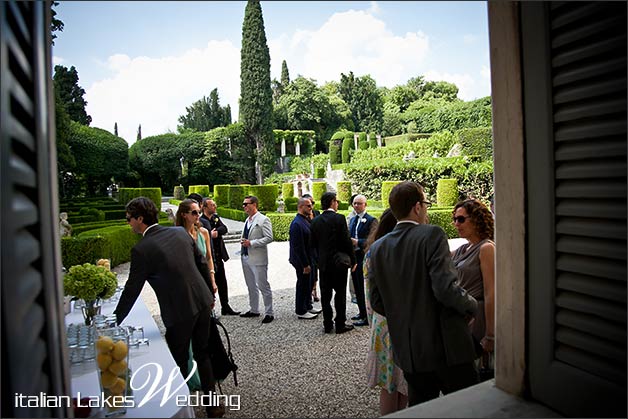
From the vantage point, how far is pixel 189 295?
10.3 ft

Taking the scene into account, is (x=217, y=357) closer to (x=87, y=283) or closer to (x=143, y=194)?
(x=87, y=283)

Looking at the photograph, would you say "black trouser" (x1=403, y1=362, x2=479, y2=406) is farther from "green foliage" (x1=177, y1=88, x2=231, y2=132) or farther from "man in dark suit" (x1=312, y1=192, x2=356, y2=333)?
"green foliage" (x1=177, y1=88, x2=231, y2=132)

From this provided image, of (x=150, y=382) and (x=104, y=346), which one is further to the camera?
(x=150, y=382)

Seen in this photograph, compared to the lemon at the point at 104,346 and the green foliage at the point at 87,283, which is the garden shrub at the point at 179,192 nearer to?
the green foliage at the point at 87,283

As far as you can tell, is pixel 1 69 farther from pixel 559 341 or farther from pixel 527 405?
pixel 527 405

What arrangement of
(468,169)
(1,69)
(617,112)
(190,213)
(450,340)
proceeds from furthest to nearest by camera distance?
(468,169)
(190,213)
(450,340)
(617,112)
(1,69)

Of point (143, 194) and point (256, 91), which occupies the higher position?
point (256, 91)

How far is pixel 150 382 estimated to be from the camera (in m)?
2.33

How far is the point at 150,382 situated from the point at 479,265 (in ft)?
6.39

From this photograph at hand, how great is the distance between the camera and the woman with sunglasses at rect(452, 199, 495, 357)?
2727mm

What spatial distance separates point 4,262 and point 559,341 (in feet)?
4.52

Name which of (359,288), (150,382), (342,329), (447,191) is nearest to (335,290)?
(342,329)

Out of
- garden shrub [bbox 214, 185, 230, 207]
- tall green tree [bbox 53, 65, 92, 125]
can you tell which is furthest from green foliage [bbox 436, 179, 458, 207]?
tall green tree [bbox 53, 65, 92, 125]

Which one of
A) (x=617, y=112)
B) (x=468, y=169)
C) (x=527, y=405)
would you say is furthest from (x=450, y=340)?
(x=468, y=169)
